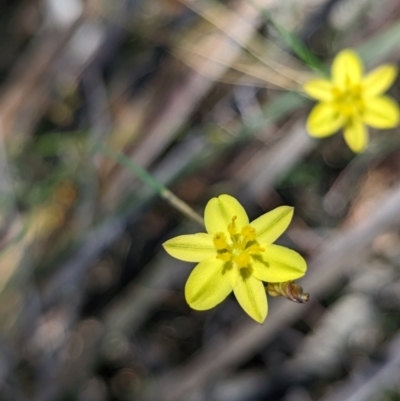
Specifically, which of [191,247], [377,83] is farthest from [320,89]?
[191,247]

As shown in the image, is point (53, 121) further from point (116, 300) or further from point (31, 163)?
point (116, 300)

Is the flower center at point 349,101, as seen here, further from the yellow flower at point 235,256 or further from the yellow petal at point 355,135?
the yellow flower at point 235,256

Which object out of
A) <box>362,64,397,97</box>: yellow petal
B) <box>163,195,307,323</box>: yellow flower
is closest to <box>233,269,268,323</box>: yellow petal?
<box>163,195,307,323</box>: yellow flower

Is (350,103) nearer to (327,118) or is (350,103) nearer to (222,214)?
(327,118)

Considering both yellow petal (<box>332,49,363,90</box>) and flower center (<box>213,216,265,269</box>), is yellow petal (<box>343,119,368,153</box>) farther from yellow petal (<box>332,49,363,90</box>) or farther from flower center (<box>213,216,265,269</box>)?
flower center (<box>213,216,265,269</box>)

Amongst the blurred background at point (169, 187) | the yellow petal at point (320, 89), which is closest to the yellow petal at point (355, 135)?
the yellow petal at point (320, 89)

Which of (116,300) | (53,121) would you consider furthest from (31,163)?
(116,300)
